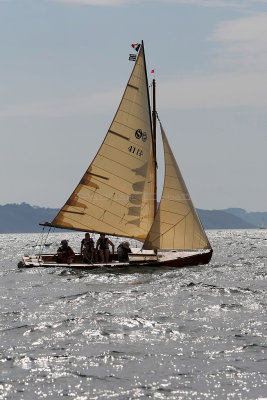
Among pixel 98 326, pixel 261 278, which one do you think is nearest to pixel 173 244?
pixel 261 278

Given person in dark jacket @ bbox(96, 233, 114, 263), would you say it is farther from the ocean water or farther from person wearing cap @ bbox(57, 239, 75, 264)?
the ocean water

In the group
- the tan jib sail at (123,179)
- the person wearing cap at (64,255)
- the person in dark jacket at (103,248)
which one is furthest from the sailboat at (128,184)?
the person in dark jacket at (103,248)

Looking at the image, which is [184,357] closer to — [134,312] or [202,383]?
[202,383]

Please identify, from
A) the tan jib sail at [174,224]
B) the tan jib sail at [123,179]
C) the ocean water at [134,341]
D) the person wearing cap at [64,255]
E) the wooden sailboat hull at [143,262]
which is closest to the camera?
the ocean water at [134,341]

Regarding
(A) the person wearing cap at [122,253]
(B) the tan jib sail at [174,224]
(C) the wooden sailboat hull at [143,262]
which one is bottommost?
(C) the wooden sailboat hull at [143,262]

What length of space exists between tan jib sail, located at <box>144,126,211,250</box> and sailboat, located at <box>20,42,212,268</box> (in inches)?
2.5

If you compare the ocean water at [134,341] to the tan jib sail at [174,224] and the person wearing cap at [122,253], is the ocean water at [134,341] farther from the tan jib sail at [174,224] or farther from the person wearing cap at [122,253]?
the tan jib sail at [174,224]

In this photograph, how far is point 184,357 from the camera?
50.1 ft

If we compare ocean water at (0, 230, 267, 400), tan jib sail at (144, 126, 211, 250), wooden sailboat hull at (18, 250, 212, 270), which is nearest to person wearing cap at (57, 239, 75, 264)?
wooden sailboat hull at (18, 250, 212, 270)

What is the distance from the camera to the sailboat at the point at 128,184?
33.5m

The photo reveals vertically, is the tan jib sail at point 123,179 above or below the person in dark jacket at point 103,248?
above

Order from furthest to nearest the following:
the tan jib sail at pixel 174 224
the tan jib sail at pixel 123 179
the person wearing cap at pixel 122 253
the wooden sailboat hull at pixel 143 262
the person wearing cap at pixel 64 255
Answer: the tan jib sail at pixel 123 179 < the person wearing cap at pixel 64 255 < the tan jib sail at pixel 174 224 < the person wearing cap at pixel 122 253 < the wooden sailboat hull at pixel 143 262

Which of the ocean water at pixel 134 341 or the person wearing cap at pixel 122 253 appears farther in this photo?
the person wearing cap at pixel 122 253

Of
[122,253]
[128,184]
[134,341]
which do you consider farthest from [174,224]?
[134,341]
